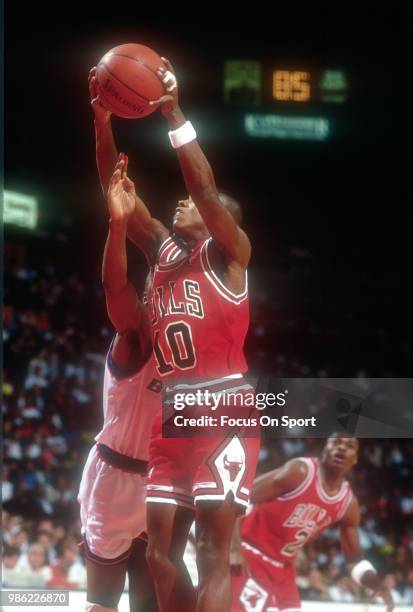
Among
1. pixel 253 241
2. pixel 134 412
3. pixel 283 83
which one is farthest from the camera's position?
pixel 253 241

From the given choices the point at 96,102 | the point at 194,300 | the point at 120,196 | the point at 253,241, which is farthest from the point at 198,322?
the point at 253,241

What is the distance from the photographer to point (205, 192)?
3.18 meters

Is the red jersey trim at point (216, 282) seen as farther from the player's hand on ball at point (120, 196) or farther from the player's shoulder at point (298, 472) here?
the player's shoulder at point (298, 472)

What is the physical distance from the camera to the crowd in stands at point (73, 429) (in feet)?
22.1

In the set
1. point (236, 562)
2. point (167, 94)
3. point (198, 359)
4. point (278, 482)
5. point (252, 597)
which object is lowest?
point (252, 597)

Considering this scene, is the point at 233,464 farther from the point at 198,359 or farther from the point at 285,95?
the point at 285,95

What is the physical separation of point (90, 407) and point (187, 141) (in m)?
4.46

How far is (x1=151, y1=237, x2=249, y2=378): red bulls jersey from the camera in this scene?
3365mm

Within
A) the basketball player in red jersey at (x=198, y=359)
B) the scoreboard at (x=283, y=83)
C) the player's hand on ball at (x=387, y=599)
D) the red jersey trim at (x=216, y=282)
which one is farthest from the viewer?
the scoreboard at (x=283, y=83)

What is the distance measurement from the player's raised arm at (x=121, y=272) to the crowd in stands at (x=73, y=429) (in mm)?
2922

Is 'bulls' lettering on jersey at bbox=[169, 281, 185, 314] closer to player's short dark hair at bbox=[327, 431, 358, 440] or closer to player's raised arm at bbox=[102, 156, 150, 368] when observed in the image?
player's raised arm at bbox=[102, 156, 150, 368]

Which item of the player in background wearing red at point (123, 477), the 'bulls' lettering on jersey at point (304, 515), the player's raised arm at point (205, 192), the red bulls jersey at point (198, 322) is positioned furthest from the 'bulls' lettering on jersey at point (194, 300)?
the 'bulls' lettering on jersey at point (304, 515)

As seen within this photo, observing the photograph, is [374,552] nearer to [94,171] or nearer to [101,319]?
[101,319]

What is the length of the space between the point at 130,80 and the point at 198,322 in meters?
0.97
